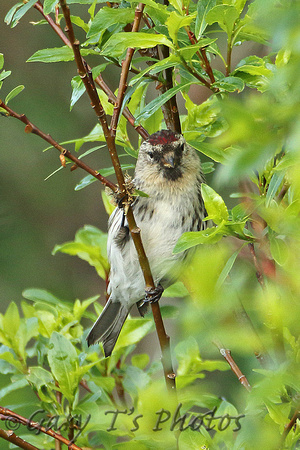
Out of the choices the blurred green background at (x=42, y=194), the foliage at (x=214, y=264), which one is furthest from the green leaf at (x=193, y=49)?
the blurred green background at (x=42, y=194)

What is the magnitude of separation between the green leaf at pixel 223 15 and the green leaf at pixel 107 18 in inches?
7.3

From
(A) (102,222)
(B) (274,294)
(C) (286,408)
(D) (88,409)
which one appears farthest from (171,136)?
(A) (102,222)

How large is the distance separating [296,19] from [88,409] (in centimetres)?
114

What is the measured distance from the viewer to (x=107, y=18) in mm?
1232

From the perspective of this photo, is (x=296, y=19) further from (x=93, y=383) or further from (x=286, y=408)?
(x=93, y=383)

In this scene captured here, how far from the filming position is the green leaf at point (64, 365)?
1401 mm

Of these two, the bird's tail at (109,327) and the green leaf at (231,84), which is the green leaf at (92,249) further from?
the green leaf at (231,84)

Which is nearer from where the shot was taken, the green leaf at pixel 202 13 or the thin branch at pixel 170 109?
the green leaf at pixel 202 13

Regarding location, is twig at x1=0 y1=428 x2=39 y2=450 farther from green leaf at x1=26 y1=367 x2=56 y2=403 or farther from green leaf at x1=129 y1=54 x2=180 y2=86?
green leaf at x1=129 y1=54 x2=180 y2=86

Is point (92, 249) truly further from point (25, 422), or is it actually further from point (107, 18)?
point (107, 18)

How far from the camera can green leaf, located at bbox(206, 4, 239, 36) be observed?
1163 millimetres

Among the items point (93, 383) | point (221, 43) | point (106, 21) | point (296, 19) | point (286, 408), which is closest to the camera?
point (296, 19)

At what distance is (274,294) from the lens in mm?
639

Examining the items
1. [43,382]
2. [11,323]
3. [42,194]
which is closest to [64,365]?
[43,382]
